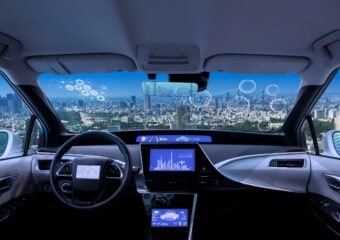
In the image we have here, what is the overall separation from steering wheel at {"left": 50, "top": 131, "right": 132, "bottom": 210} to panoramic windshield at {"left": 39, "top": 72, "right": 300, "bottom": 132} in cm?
85

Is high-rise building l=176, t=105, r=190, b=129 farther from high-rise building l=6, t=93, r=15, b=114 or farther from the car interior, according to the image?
high-rise building l=6, t=93, r=15, b=114

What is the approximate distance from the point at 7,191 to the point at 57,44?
1223mm

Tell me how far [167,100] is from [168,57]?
1.97 feet

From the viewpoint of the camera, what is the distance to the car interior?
7.57ft

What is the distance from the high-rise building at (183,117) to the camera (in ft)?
10.8

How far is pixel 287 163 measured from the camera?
9.78 ft

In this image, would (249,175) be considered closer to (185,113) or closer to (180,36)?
(185,113)

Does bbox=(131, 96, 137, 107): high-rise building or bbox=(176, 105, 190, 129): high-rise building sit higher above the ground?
bbox=(131, 96, 137, 107): high-rise building

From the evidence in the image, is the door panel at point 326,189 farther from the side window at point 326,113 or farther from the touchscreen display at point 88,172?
the touchscreen display at point 88,172

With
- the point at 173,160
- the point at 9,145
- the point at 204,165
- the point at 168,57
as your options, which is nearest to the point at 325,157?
the point at 204,165

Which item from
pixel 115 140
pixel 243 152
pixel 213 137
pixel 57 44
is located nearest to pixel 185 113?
pixel 213 137

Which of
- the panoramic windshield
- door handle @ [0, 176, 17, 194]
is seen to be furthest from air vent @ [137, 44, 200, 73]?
door handle @ [0, 176, 17, 194]

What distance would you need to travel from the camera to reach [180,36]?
2.40 metres

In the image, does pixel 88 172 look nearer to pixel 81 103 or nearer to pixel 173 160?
pixel 173 160
